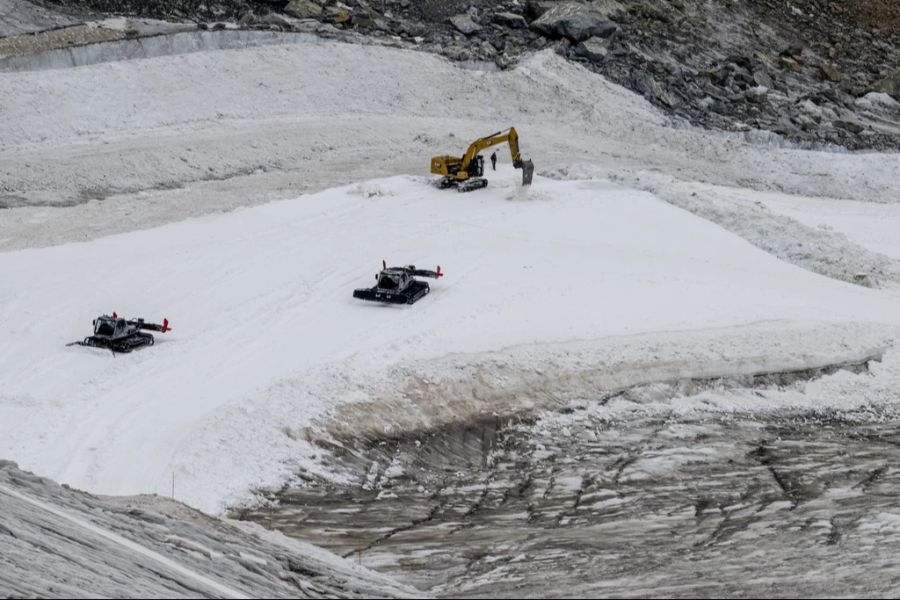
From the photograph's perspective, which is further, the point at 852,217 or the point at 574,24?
the point at 574,24

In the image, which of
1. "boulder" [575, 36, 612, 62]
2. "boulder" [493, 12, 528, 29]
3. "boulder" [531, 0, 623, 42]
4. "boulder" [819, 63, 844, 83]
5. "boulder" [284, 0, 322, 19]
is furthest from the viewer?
"boulder" [819, 63, 844, 83]

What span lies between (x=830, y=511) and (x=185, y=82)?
2960 centimetres

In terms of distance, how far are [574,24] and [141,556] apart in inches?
1601

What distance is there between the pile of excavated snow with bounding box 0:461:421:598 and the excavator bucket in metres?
20.3

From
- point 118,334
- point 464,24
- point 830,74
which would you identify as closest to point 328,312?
point 118,334

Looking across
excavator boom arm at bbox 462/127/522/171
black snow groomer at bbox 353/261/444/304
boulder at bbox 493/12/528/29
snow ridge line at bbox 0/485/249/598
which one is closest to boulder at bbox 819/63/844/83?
boulder at bbox 493/12/528/29

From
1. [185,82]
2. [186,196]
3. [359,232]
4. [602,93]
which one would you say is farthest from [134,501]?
[602,93]

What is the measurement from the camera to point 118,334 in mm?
25359

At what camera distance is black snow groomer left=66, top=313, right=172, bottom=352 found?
82.7 feet

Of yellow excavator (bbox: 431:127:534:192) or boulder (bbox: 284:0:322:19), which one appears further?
boulder (bbox: 284:0:322:19)

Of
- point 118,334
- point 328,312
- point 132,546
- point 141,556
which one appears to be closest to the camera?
point 141,556

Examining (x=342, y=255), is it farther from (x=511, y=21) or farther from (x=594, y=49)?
(x=511, y=21)

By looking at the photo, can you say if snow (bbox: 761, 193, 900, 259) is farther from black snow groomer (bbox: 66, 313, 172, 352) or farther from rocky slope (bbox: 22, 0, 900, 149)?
black snow groomer (bbox: 66, 313, 172, 352)

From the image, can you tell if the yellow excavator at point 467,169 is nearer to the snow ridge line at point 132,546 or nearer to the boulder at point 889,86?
the snow ridge line at point 132,546
